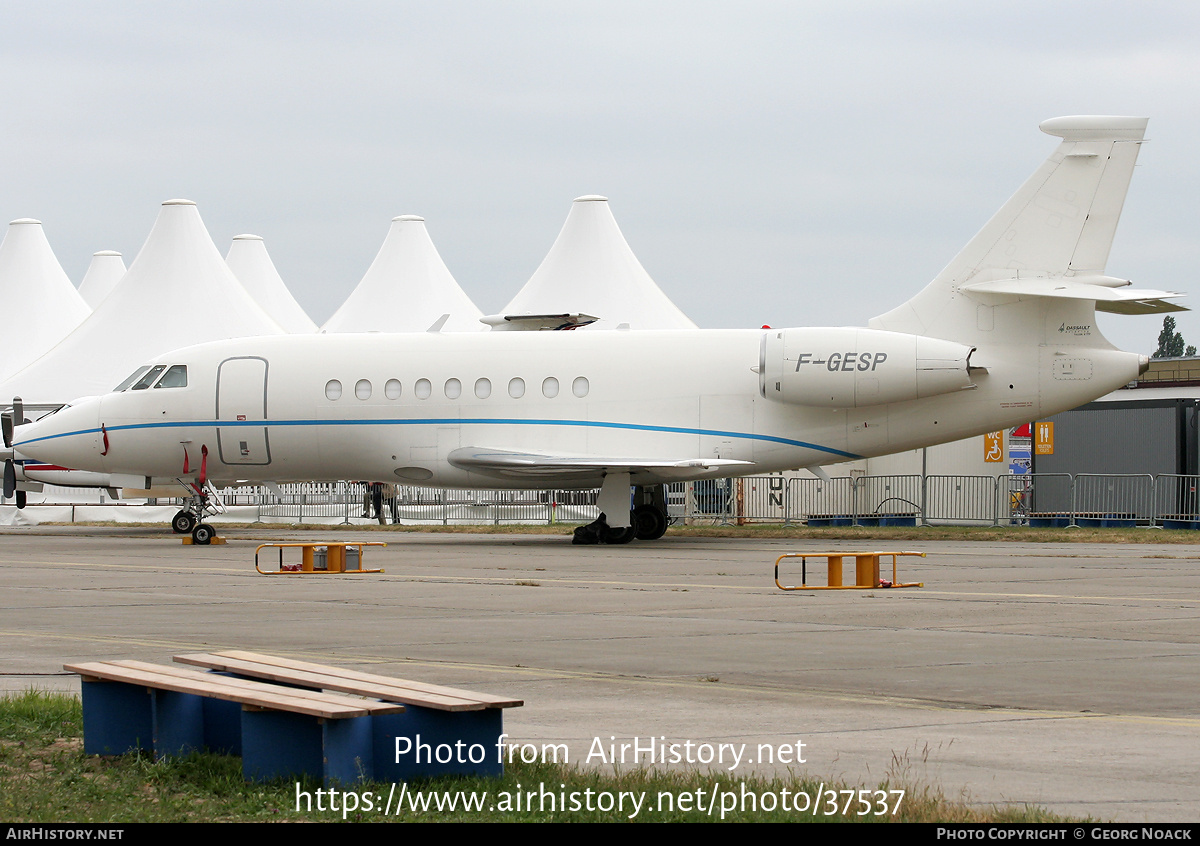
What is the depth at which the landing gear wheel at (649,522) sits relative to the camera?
27.5m

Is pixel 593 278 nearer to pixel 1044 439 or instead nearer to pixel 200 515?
pixel 1044 439

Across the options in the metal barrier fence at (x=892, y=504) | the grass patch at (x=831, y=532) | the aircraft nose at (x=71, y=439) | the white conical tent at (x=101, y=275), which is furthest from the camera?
the white conical tent at (x=101, y=275)

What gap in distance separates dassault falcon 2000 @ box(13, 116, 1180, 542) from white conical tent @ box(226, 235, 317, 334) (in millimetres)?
39276

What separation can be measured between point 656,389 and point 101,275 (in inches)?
1937

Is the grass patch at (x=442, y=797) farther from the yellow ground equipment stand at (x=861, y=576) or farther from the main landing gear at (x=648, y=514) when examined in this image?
the main landing gear at (x=648, y=514)

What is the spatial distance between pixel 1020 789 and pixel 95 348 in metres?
43.5

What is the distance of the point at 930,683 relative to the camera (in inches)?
341

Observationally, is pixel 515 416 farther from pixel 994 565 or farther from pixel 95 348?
pixel 95 348

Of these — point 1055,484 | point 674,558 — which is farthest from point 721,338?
point 1055,484

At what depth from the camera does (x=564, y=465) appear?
24859 millimetres

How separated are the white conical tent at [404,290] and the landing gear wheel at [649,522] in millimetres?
28132

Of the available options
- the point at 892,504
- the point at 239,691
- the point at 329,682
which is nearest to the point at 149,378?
the point at 892,504

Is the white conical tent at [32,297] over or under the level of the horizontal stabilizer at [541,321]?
over

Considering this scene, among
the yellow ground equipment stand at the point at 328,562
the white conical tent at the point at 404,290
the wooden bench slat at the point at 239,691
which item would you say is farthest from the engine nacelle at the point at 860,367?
the white conical tent at the point at 404,290
